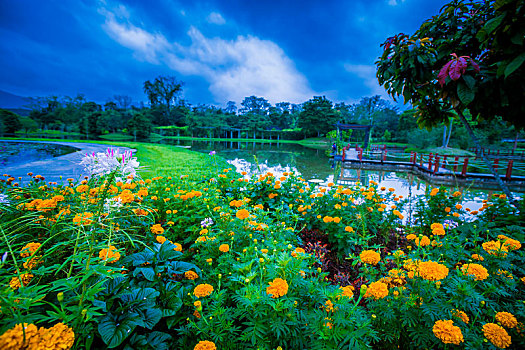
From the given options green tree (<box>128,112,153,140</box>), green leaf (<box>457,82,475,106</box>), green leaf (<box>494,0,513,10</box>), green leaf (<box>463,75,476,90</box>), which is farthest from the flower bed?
green tree (<box>128,112,153,140</box>)

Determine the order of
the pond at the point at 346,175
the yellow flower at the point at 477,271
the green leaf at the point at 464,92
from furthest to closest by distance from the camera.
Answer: the pond at the point at 346,175 → the green leaf at the point at 464,92 → the yellow flower at the point at 477,271

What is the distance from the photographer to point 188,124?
48219 millimetres

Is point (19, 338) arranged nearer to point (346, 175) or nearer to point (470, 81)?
point (470, 81)

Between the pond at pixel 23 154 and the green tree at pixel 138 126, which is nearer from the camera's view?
the pond at pixel 23 154

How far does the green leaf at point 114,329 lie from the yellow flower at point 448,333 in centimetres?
135

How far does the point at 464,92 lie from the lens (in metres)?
1.68

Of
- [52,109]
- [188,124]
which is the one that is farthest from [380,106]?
[52,109]

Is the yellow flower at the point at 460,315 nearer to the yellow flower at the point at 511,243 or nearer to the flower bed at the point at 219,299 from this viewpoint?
the flower bed at the point at 219,299

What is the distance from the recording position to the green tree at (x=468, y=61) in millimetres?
1475

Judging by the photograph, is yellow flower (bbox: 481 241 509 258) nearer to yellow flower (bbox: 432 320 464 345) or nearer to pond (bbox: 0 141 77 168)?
yellow flower (bbox: 432 320 464 345)

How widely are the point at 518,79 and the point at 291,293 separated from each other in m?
2.53

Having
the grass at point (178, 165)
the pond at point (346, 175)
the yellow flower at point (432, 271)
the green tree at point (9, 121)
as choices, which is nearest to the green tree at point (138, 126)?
the green tree at point (9, 121)

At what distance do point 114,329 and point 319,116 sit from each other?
4507 centimetres

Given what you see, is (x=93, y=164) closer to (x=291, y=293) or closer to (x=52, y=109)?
(x=291, y=293)
